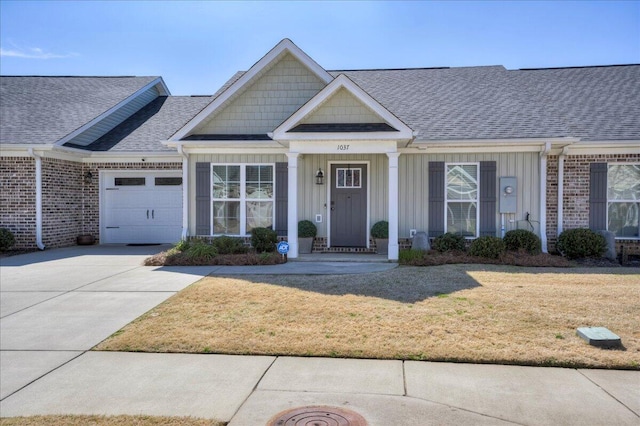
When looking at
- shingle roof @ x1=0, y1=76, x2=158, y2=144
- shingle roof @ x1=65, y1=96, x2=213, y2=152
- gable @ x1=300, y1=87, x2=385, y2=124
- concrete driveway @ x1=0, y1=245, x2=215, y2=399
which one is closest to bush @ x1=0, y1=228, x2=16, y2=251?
concrete driveway @ x1=0, y1=245, x2=215, y2=399

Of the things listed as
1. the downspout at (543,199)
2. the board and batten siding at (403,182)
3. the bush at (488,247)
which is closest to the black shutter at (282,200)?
the board and batten siding at (403,182)

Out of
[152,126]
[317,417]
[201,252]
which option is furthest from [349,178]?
[317,417]

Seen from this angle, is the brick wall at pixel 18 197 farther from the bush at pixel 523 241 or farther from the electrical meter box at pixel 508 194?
the bush at pixel 523 241

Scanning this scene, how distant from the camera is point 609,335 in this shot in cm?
559

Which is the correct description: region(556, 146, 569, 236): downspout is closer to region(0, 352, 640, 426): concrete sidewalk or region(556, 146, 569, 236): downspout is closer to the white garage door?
region(0, 352, 640, 426): concrete sidewalk

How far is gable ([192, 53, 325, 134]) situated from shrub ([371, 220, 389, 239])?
12.5 feet

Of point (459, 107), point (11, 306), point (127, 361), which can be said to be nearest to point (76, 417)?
point (127, 361)

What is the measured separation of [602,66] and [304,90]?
414 inches

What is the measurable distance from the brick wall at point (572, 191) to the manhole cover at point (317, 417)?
1023 centimetres

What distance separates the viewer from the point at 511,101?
46.8ft

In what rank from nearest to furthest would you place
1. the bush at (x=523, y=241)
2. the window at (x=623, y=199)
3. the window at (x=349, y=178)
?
the bush at (x=523, y=241)
the window at (x=623, y=199)
the window at (x=349, y=178)

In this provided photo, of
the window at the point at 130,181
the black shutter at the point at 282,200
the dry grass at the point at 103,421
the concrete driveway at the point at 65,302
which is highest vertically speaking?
the window at the point at 130,181

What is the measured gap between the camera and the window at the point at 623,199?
Answer: 494 inches

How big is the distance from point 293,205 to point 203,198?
9.24ft
